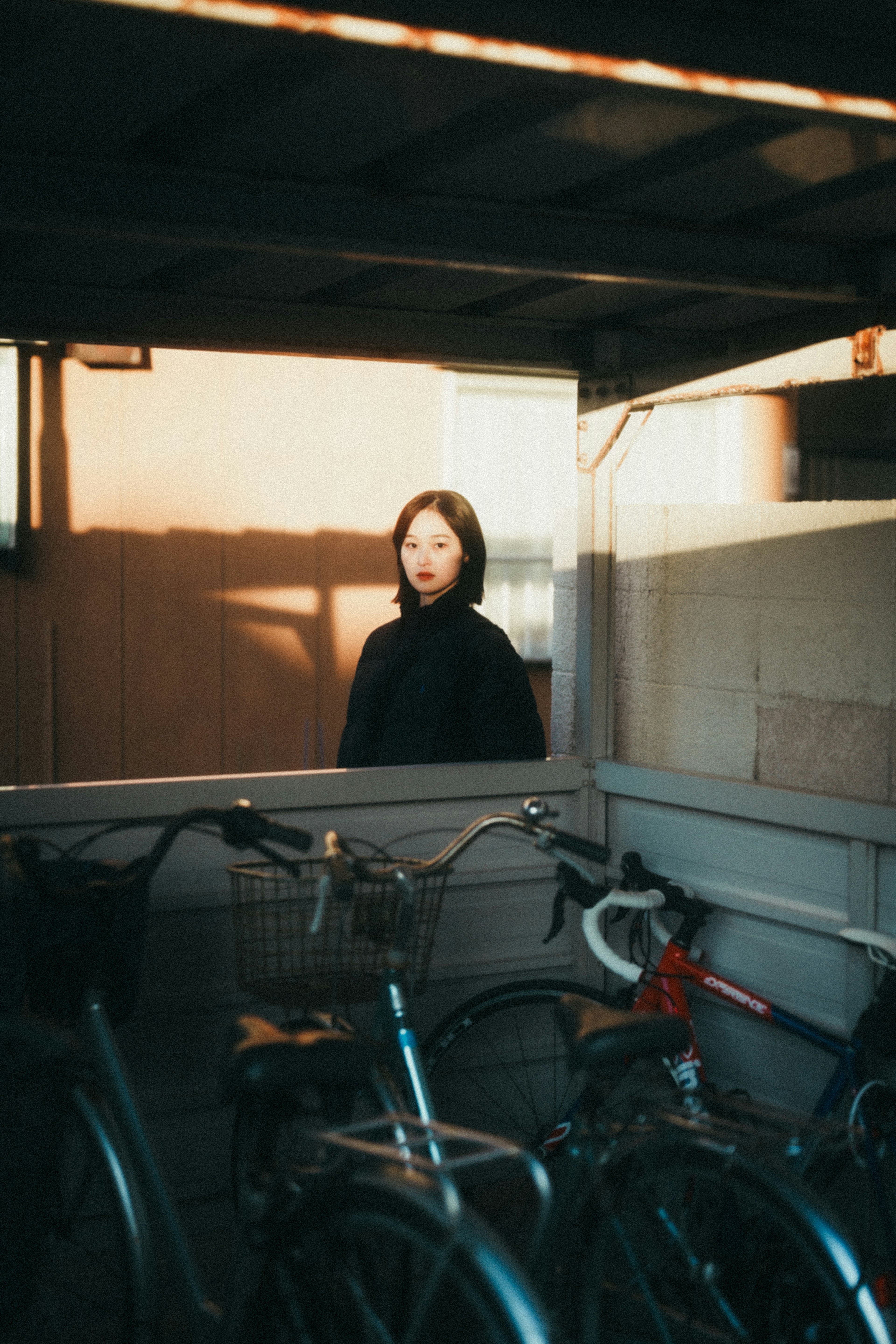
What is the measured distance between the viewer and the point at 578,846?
2666 millimetres

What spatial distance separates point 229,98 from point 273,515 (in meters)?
4.95

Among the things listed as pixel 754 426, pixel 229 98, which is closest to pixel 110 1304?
pixel 229 98

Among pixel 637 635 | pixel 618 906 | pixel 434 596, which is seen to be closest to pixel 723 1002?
pixel 618 906

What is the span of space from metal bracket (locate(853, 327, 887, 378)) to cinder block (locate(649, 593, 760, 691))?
0.71 meters

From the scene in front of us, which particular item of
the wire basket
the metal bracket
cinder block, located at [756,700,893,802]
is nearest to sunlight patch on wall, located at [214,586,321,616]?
cinder block, located at [756,700,893,802]

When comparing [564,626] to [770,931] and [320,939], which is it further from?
[320,939]

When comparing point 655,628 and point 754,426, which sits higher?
point 754,426

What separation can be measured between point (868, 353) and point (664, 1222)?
228 centimetres

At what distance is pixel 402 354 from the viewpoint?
387 centimetres

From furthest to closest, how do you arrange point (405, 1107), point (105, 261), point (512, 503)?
point (512, 503) < point (105, 261) < point (405, 1107)

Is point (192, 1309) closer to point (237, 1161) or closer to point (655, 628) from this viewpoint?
point (237, 1161)

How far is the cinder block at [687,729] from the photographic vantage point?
3.86m

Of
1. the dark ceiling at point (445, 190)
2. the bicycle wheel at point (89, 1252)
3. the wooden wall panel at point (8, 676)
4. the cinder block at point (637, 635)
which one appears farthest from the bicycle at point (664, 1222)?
the wooden wall panel at point (8, 676)

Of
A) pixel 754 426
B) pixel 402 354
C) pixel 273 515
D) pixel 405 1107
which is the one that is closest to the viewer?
pixel 405 1107
